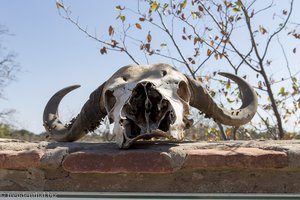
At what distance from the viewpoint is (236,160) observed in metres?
2.41

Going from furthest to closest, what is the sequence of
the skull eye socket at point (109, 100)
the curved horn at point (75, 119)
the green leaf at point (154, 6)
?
the green leaf at point (154, 6)
the curved horn at point (75, 119)
the skull eye socket at point (109, 100)

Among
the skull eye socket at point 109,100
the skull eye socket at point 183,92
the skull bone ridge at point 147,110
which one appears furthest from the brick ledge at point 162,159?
the skull eye socket at point 183,92

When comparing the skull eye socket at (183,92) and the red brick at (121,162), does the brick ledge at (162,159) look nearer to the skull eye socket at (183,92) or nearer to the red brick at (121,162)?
the red brick at (121,162)

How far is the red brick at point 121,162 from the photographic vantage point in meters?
2.41

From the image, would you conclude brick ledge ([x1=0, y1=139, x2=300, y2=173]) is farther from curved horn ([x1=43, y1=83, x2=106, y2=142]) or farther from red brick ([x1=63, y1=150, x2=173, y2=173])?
curved horn ([x1=43, y1=83, x2=106, y2=142])

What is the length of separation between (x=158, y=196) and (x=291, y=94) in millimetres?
5765

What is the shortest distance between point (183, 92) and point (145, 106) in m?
0.77

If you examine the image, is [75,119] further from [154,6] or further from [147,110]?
[154,6]

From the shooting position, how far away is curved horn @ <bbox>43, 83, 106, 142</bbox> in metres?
3.66

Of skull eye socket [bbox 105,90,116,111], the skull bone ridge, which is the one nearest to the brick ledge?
the skull bone ridge

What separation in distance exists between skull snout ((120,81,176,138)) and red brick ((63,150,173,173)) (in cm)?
20

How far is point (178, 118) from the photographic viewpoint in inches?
107

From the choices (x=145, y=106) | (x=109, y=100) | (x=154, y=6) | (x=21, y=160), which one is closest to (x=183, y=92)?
Result: (x=109, y=100)

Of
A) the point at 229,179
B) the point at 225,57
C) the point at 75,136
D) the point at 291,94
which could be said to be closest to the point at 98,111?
the point at 75,136
